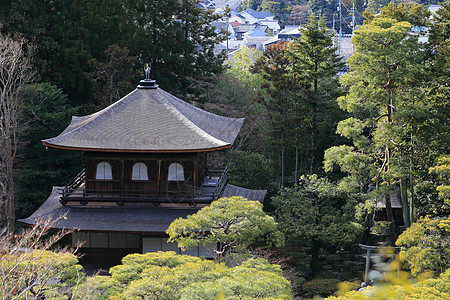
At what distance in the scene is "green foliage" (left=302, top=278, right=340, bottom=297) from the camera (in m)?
21.3

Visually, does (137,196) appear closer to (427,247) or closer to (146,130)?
(146,130)

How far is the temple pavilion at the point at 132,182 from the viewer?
798 inches

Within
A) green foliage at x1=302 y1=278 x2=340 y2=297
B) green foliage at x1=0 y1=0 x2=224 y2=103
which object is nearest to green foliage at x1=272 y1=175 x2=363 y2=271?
green foliage at x1=302 y1=278 x2=340 y2=297

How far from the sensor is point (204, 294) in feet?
38.4

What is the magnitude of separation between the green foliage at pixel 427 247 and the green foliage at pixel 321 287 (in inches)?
146

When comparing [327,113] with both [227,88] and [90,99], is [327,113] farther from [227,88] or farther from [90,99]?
[90,99]

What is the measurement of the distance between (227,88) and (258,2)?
312ft

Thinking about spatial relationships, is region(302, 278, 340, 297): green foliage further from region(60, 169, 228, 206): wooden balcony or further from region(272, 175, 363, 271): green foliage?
region(60, 169, 228, 206): wooden balcony

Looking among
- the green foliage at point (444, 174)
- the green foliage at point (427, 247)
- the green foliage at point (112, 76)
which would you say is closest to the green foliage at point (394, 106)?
the green foliage at point (444, 174)

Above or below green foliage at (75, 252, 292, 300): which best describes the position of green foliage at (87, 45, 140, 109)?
above

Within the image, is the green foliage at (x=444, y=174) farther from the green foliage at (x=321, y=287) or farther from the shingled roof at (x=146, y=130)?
the shingled roof at (x=146, y=130)

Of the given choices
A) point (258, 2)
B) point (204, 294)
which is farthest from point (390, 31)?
point (258, 2)

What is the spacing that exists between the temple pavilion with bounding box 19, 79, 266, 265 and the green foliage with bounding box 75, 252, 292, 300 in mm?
5906

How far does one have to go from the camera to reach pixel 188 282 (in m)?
12.8
